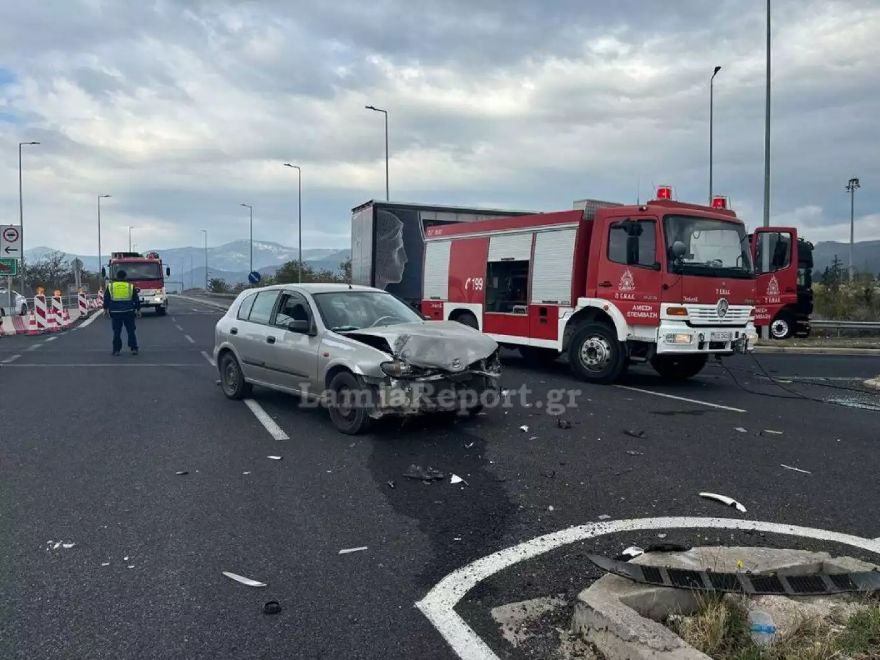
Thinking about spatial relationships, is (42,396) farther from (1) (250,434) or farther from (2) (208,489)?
(2) (208,489)

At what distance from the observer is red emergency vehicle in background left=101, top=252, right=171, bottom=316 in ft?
107

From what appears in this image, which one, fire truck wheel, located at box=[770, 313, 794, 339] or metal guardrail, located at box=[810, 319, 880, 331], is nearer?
fire truck wheel, located at box=[770, 313, 794, 339]

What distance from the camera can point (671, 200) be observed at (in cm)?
1104

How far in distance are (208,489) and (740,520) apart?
3.85 metres

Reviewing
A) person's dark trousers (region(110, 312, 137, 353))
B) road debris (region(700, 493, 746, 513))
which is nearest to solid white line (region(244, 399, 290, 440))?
road debris (region(700, 493, 746, 513))

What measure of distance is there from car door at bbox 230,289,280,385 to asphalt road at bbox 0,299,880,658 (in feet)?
1.64

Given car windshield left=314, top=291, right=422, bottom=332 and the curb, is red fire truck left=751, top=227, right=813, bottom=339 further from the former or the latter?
car windshield left=314, top=291, right=422, bottom=332

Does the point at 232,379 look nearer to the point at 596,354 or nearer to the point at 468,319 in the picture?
the point at 596,354

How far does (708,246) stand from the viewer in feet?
34.7

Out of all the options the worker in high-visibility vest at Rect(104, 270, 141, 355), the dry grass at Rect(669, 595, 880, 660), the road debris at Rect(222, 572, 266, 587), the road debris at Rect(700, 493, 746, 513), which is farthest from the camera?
the worker in high-visibility vest at Rect(104, 270, 141, 355)

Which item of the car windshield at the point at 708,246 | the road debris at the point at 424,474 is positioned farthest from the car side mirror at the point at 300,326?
the car windshield at the point at 708,246

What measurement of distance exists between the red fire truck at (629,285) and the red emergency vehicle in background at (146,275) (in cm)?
2419

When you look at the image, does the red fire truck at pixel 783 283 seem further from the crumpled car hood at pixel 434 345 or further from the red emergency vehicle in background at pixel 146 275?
the red emergency vehicle in background at pixel 146 275

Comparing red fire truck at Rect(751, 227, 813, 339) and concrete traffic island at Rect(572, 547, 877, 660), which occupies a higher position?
red fire truck at Rect(751, 227, 813, 339)
